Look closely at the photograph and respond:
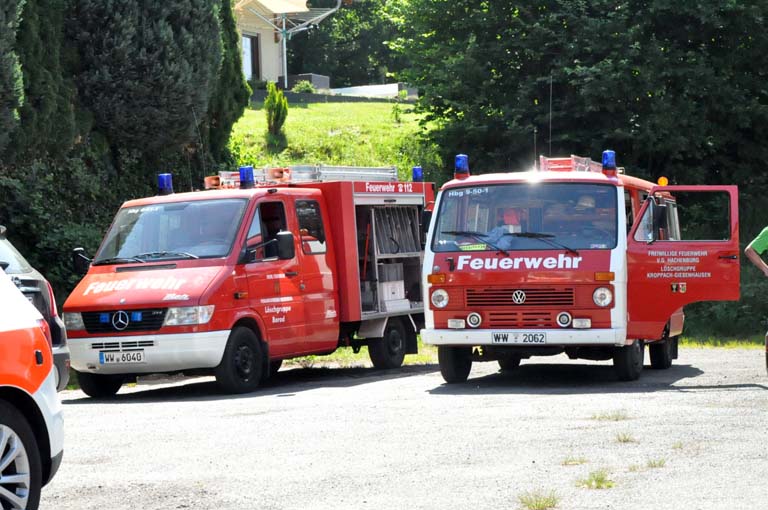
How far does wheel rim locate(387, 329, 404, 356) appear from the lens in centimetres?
1806

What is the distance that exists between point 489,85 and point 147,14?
33.5 ft

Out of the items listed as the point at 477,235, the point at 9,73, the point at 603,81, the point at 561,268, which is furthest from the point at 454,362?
the point at 603,81

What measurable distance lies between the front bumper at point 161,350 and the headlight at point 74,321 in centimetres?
17

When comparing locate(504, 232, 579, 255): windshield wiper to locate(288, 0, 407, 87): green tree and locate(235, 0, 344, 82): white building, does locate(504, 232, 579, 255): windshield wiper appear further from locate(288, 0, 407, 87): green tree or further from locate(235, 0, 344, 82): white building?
locate(288, 0, 407, 87): green tree

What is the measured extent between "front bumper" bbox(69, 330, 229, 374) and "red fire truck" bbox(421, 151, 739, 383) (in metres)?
2.27

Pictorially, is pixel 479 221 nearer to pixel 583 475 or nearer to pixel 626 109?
pixel 583 475

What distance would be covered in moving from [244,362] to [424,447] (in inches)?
224

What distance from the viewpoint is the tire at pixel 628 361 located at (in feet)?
47.1

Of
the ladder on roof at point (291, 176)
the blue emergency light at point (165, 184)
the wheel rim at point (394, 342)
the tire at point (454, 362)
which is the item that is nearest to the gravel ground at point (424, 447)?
the tire at point (454, 362)

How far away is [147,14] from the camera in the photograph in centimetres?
2120

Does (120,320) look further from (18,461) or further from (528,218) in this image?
(18,461)

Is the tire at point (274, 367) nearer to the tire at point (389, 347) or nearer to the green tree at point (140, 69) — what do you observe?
the tire at point (389, 347)

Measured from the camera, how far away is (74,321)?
48.0 feet

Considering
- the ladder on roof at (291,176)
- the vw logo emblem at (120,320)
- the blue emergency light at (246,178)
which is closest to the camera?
the vw logo emblem at (120,320)
